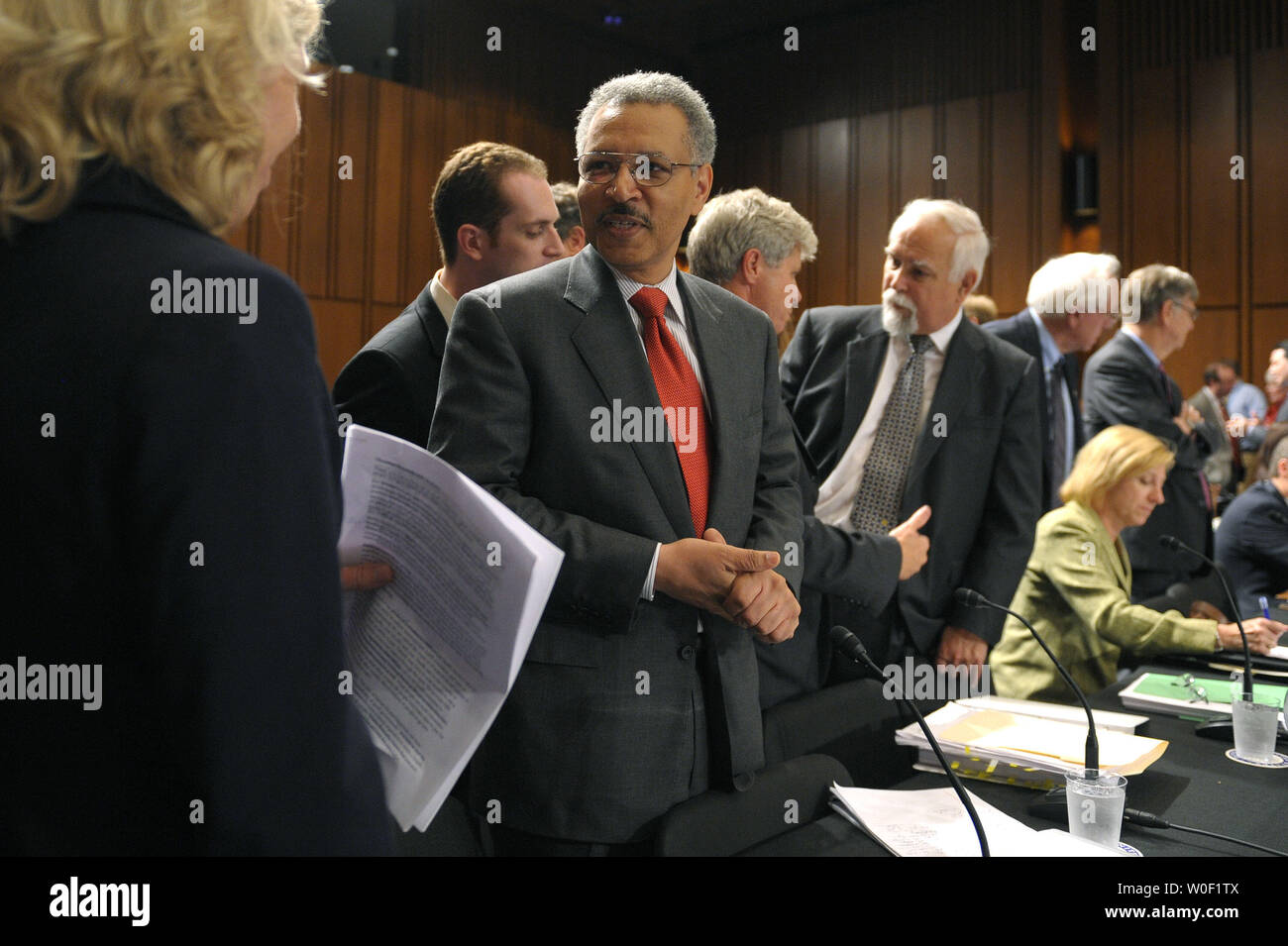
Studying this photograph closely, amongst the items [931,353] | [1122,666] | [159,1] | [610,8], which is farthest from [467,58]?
[159,1]

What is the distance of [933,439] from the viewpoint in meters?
2.50

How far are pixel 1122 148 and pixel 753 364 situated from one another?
803 cm

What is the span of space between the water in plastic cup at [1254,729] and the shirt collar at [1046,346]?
2253 mm

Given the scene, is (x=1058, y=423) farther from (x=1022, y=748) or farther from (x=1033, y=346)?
(x=1022, y=748)

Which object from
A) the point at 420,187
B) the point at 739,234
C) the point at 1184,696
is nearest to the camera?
the point at 1184,696

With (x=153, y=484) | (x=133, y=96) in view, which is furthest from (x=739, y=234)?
(x=153, y=484)

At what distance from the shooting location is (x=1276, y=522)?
3.61 metres

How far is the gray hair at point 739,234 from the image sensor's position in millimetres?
2605

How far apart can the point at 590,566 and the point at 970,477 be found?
4.46 ft

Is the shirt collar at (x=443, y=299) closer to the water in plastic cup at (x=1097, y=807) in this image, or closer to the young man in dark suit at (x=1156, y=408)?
the water in plastic cup at (x=1097, y=807)

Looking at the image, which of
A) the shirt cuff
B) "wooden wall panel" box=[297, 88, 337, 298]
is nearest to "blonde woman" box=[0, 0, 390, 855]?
the shirt cuff

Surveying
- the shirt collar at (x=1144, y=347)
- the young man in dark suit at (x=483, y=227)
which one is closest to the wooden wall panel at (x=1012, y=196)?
the shirt collar at (x=1144, y=347)

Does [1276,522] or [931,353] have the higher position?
[931,353]
